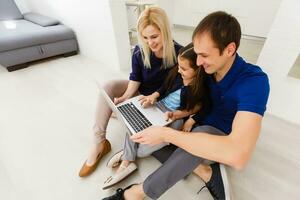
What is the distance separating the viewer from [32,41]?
96.0 inches

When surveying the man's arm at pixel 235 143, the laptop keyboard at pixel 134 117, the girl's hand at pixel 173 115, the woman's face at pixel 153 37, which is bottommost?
the laptop keyboard at pixel 134 117

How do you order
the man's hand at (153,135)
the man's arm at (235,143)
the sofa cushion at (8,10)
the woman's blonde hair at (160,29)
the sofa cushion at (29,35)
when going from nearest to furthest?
the man's arm at (235,143) < the man's hand at (153,135) < the woman's blonde hair at (160,29) < the sofa cushion at (29,35) < the sofa cushion at (8,10)

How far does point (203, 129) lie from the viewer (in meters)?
0.86

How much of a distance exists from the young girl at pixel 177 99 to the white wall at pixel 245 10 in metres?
2.67

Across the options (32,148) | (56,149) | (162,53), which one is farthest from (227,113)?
(32,148)

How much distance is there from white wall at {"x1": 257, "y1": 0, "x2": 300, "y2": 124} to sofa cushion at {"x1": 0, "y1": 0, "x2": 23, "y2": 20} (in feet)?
13.0

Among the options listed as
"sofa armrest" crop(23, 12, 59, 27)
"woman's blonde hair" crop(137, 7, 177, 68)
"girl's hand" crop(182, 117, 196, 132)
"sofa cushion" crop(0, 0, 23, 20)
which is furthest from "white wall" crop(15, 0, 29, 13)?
"girl's hand" crop(182, 117, 196, 132)

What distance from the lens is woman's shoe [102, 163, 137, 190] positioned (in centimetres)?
103

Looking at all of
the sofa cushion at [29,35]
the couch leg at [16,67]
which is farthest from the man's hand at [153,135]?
the couch leg at [16,67]

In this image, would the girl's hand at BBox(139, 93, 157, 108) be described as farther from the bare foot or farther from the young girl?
the bare foot

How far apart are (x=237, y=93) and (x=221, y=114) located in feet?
0.64

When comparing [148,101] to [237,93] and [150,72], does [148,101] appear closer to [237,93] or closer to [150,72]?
[150,72]

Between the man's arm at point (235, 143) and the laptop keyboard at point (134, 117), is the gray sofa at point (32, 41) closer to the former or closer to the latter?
the laptop keyboard at point (134, 117)

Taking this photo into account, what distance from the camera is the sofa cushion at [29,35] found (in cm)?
230
